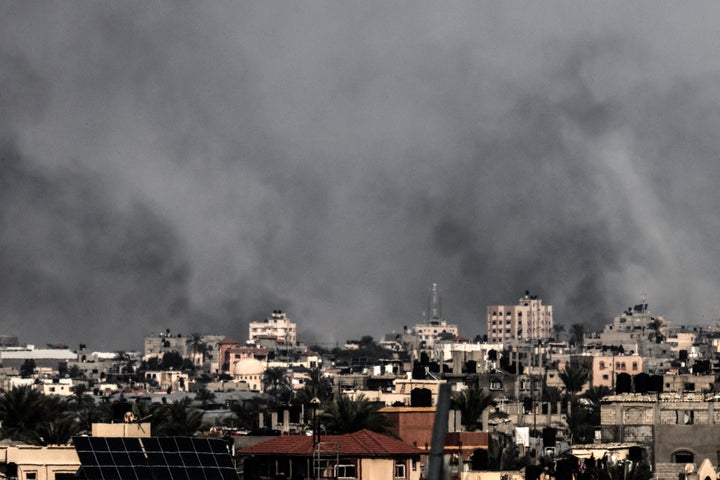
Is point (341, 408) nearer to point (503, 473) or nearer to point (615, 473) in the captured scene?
point (503, 473)

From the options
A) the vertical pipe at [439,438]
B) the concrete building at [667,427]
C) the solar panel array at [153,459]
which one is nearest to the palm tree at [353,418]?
the concrete building at [667,427]

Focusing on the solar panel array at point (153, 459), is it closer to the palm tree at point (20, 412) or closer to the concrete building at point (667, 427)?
the concrete building at point (667, 427)

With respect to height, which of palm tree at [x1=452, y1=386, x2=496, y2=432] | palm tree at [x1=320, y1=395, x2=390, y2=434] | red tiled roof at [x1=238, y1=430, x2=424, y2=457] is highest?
palm tree at [x1=452, y1=386, x2=496, y2=432]

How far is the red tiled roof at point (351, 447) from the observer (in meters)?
90.9

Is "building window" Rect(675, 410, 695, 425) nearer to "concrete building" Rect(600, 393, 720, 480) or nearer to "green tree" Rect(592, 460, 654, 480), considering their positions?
"concrete building" Rect(600, 393, 720, 480)

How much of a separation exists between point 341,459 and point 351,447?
3.02 feet

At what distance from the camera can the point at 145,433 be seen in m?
84.8

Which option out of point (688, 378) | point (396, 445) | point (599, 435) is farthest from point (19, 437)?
point (688, 378)

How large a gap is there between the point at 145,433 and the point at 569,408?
328 ft

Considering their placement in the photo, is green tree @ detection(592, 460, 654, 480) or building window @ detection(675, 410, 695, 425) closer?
green tree @ detection(592, 460, 654, 480)

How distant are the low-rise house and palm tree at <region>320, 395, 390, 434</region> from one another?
20.0 metres

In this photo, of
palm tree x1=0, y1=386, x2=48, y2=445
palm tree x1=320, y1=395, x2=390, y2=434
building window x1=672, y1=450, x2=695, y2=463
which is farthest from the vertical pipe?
palm tree x1=0, y1=386, x2=48, y2=445

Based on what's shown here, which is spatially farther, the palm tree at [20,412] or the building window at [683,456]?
the palm tree at [20,412]

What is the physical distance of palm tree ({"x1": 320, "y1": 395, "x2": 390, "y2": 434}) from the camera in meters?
114
